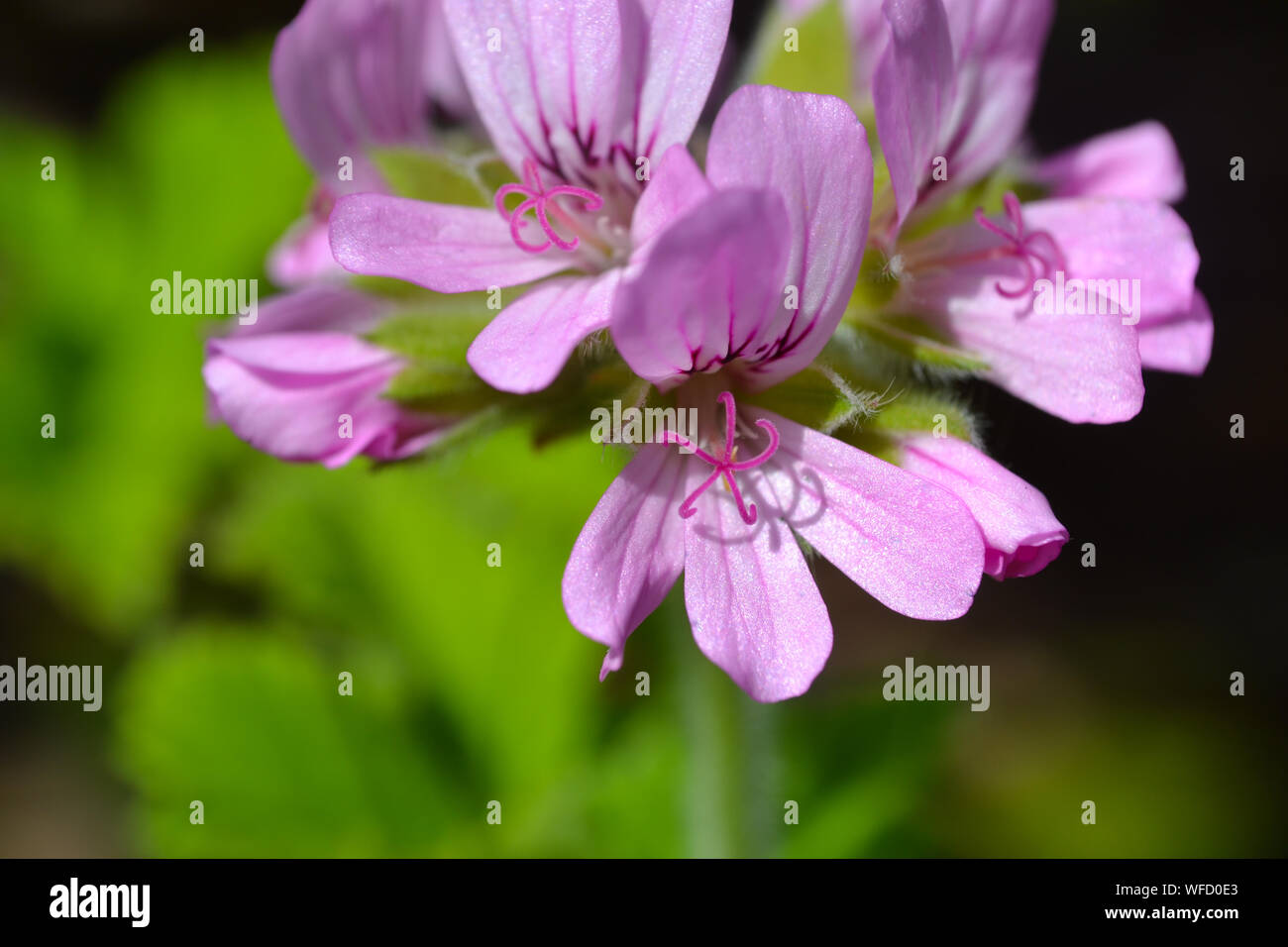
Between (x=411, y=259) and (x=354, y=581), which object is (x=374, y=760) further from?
(x=411, y=259)

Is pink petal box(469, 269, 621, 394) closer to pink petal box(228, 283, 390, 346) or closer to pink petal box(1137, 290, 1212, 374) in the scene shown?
pink petal box(228, 283, 390, 346)

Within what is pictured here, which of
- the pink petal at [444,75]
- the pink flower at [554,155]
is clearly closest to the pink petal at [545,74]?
the pink flower at [554,155]

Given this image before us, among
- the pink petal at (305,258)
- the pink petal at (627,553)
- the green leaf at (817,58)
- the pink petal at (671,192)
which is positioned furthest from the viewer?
the pink petal at (305,258)

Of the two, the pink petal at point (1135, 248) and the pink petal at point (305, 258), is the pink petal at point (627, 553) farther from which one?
the pink petal at point (305, 258)

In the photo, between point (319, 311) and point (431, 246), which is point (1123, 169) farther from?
point (319, 311)

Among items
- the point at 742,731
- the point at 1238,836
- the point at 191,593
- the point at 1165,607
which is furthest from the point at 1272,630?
the point at 191,593

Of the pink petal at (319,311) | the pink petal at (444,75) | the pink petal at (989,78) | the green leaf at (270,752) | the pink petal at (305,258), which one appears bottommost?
the green leaf at (270,752)
